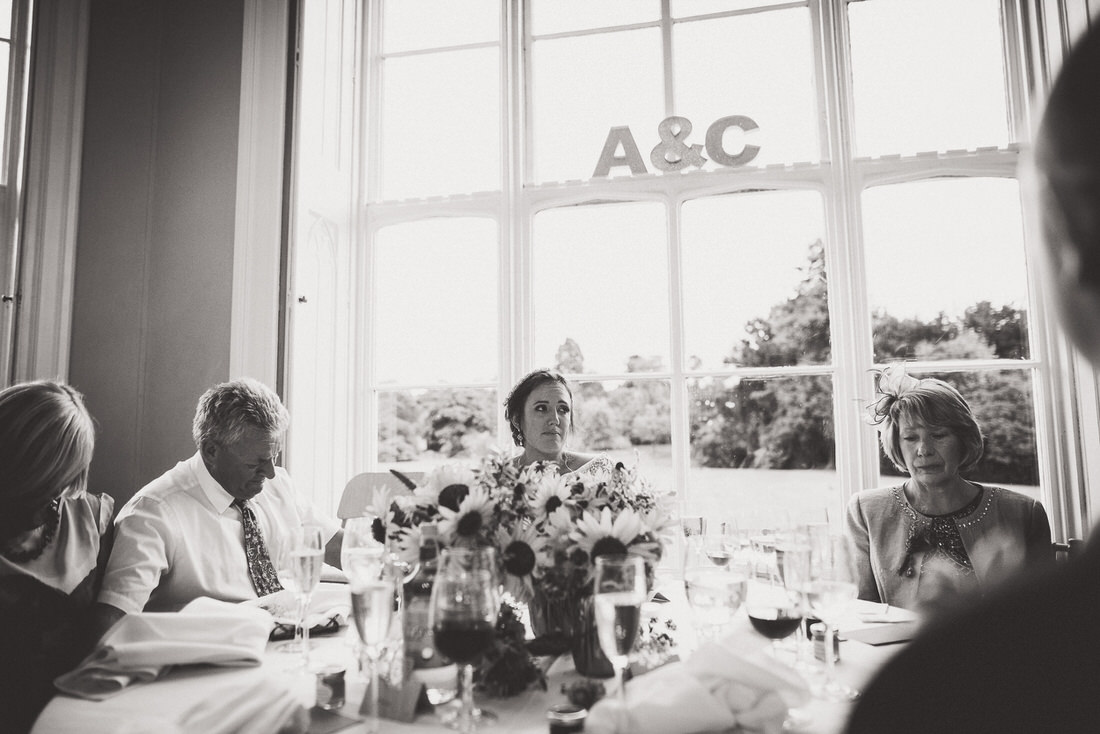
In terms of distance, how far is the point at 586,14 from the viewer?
3734 mm

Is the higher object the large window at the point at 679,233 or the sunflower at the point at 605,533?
the large window at the point at 679,233

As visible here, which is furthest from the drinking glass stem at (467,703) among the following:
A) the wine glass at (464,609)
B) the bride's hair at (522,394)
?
the bride's hair at (522,394)

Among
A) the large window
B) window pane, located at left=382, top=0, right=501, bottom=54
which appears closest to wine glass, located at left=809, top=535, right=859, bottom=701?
the large window

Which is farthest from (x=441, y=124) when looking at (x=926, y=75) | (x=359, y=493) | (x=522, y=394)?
(x=926, y=75)

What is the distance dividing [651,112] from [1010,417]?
2.21 metres

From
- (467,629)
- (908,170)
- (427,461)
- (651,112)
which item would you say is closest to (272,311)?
(427,461)

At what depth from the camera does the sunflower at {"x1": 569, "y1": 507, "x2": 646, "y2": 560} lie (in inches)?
41.8

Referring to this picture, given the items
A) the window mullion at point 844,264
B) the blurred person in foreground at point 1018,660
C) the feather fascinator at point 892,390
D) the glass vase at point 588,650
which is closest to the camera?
the blurred person in foreground at point 1018,660

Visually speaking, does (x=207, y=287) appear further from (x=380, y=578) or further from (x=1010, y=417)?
(x=1010, y=417)

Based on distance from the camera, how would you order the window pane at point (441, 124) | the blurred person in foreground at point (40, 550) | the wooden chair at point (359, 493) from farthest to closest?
the window pane at point (441, 124) → the wooden chair at point (359, 493) → the blurred person in foreground at point (40, 550)

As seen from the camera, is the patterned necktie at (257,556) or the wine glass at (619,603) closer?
the wine glass at (619,603)

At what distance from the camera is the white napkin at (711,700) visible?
0.82 m

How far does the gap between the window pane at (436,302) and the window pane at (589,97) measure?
0.54 meters

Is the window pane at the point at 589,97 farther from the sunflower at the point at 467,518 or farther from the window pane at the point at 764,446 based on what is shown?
the sunflower at the point at 467,518
